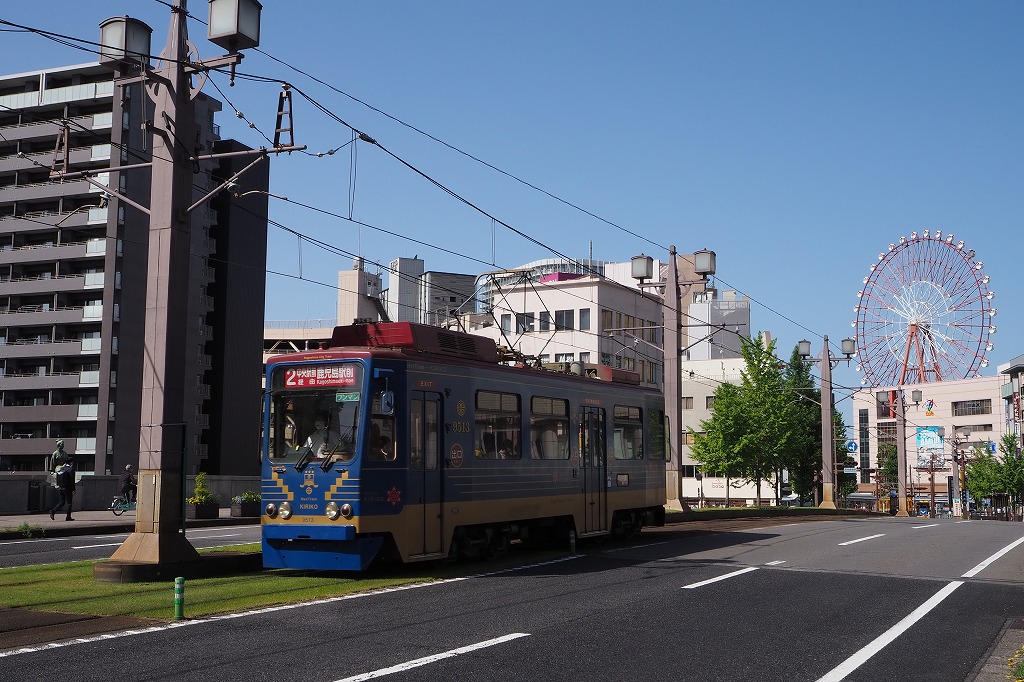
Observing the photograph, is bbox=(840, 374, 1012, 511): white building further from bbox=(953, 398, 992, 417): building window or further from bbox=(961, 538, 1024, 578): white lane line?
bbox=(961, 538, 1024, 578): white lane line

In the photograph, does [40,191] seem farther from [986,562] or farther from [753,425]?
[986,562]

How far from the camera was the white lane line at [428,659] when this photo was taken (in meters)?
8.06

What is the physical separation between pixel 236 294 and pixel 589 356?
100 feet

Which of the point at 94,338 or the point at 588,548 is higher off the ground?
the point at 94,338

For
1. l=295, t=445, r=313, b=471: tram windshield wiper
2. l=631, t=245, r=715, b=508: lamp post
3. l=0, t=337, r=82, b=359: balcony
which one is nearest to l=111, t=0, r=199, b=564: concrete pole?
l=295, t=445, r=313, b=471: tram windshield wiper

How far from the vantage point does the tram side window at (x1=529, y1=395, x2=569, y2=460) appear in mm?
18688

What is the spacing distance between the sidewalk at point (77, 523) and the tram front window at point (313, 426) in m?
11.6

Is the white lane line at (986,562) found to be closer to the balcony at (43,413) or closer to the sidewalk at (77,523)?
the sidewalk at (77,523)

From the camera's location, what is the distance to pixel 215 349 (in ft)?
246

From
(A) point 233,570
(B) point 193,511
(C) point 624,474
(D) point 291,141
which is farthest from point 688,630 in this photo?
(B) point 193,511

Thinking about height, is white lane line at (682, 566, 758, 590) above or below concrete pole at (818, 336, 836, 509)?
below

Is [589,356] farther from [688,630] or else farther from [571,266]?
[688,630]

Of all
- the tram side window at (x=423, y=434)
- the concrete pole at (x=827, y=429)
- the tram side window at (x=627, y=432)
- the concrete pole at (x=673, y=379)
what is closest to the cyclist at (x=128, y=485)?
the concrete pole at (x=673, y=379)

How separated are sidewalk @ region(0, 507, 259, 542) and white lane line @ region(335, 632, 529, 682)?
17647mm
